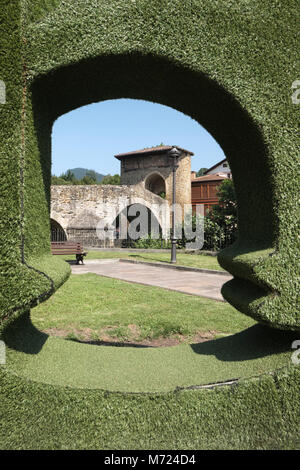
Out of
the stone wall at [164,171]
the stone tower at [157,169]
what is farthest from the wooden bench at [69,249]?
the stone wall at [164,171]

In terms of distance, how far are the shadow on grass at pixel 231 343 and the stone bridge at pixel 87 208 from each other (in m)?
18.9

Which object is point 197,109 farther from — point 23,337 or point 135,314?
point 135,314

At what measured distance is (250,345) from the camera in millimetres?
2674

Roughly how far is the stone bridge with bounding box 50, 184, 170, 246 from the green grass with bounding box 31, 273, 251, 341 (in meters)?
14.9

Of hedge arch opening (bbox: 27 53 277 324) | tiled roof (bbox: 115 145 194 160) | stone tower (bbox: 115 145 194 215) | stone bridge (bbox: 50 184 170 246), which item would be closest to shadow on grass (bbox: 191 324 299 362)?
hedge arch opening (bbox: 27 53 277 324)

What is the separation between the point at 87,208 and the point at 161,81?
20981 millimetres

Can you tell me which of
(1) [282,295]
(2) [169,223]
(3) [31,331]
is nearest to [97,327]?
(3) [31,331]

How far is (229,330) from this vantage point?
4.46 meters

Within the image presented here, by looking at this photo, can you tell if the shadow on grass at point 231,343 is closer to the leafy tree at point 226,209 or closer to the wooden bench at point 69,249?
the wooden bench at point 69,249

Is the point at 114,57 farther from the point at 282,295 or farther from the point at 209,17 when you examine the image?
the point at 282,295

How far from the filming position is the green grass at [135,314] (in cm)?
447

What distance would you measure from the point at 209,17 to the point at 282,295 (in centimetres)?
204

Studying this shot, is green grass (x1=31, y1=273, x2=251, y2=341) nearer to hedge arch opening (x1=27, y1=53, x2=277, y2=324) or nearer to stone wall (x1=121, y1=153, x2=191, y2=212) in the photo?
hedge arch opening (x1=27, y1=53, x2=277, y2=324)

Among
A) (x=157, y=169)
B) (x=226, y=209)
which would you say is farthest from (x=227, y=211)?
(x=157, y=169)
